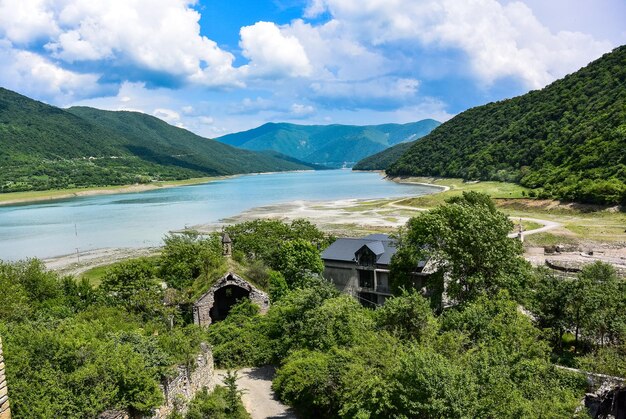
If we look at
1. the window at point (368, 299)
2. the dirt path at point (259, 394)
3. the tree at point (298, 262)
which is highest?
the tree at point (298, 262)

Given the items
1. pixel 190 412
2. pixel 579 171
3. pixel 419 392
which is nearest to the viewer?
pixel 419 392

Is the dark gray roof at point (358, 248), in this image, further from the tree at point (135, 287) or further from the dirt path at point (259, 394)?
the tree at point (135, 287)

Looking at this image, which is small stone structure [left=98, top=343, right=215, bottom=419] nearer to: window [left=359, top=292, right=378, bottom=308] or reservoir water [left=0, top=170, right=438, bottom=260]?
window [left=359, top=292, right=378, bottom=308]

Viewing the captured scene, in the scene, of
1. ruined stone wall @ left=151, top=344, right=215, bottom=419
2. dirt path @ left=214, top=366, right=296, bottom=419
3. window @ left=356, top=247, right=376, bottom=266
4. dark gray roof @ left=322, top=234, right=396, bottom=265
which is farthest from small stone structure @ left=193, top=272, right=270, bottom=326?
ruined stone wall @ left=151, top=344, right=215, bottom=419

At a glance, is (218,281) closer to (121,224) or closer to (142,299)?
(142,299)

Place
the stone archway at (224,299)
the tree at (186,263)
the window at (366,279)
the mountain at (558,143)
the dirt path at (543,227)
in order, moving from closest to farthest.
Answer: the stone archway at (224,299)
the tree at (186,263)
the window at (366,279)
the dirt path at (543,227)
the mountain at (558,143)

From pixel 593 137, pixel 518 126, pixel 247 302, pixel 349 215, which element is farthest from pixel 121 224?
pixel 518 126

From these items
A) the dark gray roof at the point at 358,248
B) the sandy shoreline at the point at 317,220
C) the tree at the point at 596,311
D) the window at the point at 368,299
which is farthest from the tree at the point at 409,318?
the sandy shoreline at the point at 317,220

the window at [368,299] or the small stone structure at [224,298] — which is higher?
the small stone structure at [224,298]
